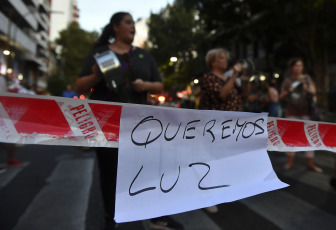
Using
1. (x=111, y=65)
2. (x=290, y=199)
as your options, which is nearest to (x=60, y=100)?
(x=111, y=65)

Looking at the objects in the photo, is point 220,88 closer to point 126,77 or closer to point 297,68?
point 126,77

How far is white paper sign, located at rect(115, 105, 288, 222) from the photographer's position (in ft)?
4.22

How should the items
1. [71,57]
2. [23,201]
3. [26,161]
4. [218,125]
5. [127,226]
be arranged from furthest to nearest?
[71,57] → [26,161] → [23,201] → [127,226] → [218,125]

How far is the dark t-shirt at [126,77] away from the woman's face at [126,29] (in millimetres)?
109

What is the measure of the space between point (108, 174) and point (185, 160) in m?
1.14

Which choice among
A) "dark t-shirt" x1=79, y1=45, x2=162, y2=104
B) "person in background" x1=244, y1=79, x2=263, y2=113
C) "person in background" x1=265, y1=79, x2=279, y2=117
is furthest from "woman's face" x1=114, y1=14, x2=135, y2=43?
"person in background" x1=265, y1=79, x2=279, y2=117

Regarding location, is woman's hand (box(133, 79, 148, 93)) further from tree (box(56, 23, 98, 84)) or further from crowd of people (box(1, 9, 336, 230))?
tree (box(56, 23, 98, 84))

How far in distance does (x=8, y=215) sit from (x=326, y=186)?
3.67 meters

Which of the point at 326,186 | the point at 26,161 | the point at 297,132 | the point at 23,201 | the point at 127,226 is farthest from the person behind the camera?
the point at 26,161

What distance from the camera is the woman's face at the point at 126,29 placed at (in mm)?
2381

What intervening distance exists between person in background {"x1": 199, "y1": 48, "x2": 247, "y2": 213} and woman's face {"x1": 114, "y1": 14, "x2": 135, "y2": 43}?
3.53ft

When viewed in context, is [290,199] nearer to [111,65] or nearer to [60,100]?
[111,65]

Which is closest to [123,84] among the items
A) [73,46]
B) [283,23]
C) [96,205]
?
[96,205]

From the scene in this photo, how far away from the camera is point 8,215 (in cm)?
282
